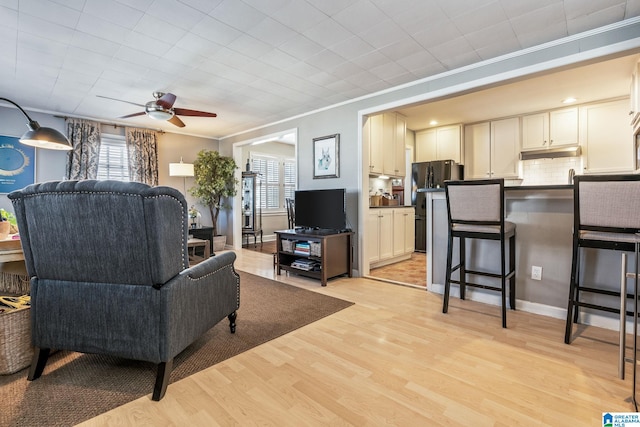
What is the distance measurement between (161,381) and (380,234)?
353 cm

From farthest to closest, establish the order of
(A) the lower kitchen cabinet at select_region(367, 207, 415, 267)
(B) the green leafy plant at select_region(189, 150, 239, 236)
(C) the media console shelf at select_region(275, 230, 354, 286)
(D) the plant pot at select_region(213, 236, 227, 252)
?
(D) the plant pot at select_region(213, 236, 227, 252) → (B) the green leafy plant at select_region(189, 150, 239, 236) → (A) the lower kitchen cabinet at select_region(367, 207, 415, 267) → (C) the media console shelf at select_region(275, 230, 354, 286)

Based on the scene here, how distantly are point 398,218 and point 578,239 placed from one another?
2.96 meters

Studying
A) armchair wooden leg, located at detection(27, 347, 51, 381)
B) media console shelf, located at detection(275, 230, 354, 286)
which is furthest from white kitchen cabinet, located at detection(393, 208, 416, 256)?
armchair wooden leg, located at detection(27, 347, 51, 381)

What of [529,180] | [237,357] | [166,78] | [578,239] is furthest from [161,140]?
[529,180]

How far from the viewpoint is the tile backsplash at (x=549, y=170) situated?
4.93m

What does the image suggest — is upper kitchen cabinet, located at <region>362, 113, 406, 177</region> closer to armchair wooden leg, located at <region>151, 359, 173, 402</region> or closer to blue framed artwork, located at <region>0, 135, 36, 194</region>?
armchair wooden leg, located at <region>151, 359, 173, 402</region>

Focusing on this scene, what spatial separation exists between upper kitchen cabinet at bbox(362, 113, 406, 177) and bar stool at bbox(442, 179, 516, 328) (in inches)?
74.2

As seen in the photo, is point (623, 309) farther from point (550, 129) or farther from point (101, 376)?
point (550, 129)

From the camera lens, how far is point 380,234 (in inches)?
179

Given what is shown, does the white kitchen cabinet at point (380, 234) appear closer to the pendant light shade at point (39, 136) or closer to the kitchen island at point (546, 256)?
the kitchen island at point (546, 256)

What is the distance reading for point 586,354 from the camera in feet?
6.39

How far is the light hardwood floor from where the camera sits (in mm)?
1388

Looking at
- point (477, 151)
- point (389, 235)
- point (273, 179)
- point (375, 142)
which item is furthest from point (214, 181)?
point (477, 151)

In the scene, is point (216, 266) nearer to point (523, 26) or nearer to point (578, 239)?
point (578, 239)
